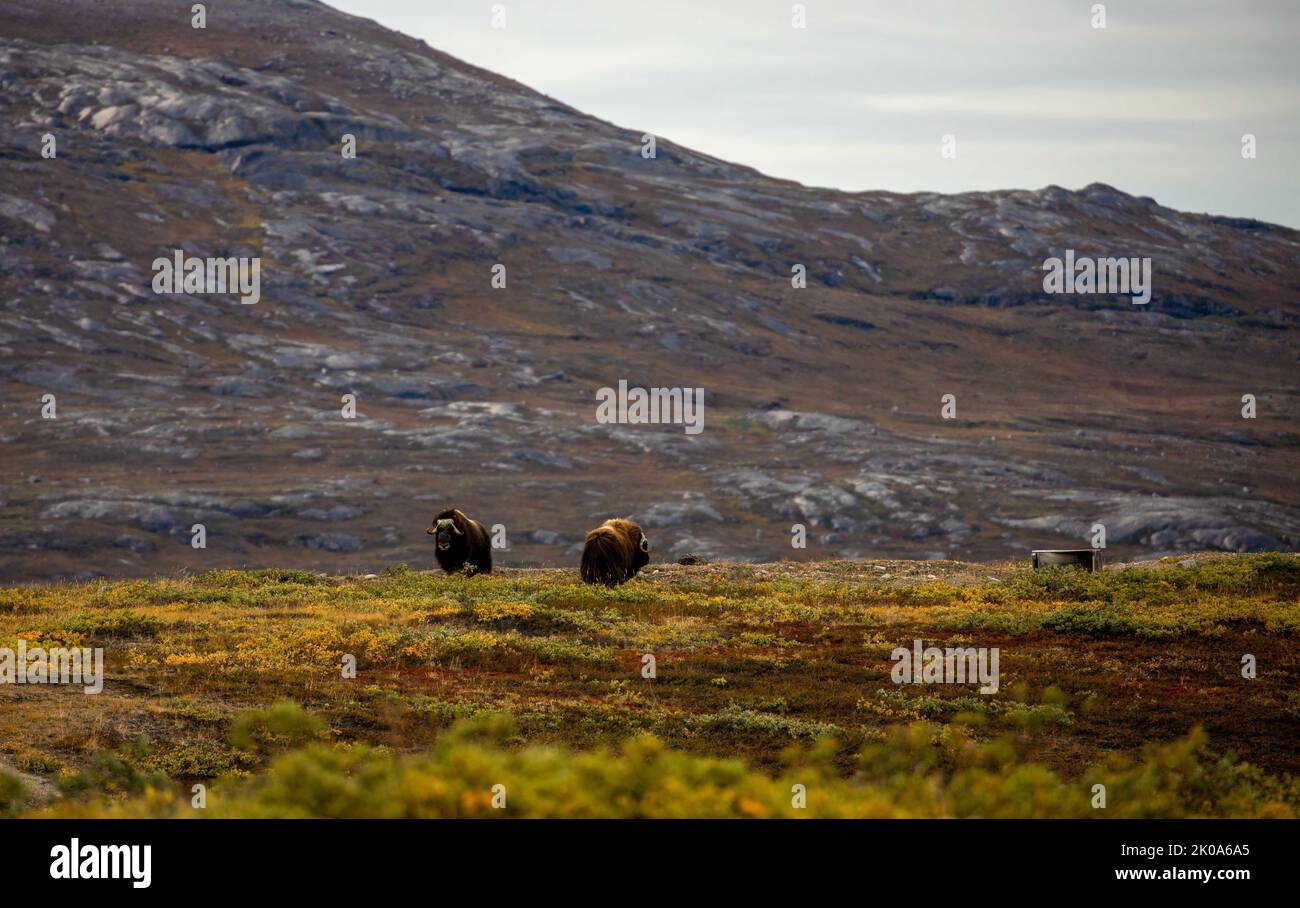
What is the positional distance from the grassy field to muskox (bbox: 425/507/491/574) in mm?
A: 758

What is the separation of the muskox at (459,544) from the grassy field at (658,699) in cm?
76

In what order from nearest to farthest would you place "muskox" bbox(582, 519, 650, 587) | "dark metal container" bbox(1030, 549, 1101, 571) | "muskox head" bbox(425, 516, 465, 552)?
"muskox" bbox(582, 519, 650, 587)
"muskox head" bbox(425, 516, 465, 552)
"dark metal container" bbox(1030, 549, 1101, 571)

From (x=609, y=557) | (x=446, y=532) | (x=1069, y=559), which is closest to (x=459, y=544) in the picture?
(x=446, y=532)

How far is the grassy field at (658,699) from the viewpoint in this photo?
10.0 meters

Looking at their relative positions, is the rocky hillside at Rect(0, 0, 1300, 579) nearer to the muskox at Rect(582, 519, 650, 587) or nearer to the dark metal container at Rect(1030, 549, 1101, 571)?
the dark metal container at Rect(1030, 549, 1101, 571)

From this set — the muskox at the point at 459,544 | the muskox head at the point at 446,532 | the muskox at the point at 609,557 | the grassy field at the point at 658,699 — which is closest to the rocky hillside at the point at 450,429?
the muskox at the point at 459,544

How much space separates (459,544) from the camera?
37875mm

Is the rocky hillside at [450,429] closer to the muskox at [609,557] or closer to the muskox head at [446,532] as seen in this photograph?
the muskox head at [446,532]

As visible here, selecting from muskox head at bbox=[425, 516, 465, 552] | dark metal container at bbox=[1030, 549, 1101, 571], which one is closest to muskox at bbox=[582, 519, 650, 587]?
muskox head at bbox=[425, 516, 465, 552]

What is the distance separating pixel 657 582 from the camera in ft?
122

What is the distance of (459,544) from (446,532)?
1.04 metres

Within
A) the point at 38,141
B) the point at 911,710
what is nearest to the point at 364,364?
the point at 38,141

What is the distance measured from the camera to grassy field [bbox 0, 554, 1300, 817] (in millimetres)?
10008
